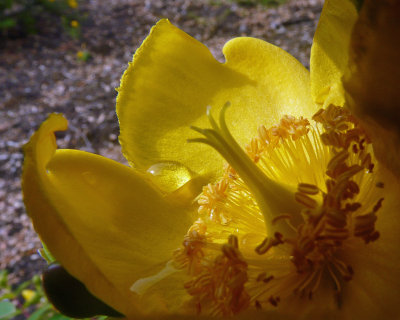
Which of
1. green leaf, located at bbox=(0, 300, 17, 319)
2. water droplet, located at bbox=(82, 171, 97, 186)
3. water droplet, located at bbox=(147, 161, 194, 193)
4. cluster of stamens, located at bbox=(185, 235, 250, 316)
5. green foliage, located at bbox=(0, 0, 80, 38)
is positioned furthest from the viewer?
green foliage, located at bbox=(0, 0, 80, 38)

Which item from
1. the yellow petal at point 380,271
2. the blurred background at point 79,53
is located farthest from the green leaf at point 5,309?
the blurred background at point 79,53

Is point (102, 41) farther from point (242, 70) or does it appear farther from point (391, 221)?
point (391, 221)

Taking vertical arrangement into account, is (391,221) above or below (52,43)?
above

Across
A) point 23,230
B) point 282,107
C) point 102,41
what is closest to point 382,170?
point 282,107

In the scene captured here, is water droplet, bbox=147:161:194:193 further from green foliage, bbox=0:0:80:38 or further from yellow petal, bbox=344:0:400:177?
green foliage, bbox=0:0:80:38

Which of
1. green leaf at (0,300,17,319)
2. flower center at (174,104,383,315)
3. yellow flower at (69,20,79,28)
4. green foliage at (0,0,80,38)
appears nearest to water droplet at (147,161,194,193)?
flower center at (174,104,383,315)

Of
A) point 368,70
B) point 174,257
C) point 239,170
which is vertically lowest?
point 174,257

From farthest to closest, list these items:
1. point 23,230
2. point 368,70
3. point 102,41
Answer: point 102,41 → point 23,230 → point 368,70

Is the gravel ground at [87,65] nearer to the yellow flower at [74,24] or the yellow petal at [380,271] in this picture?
the yellow flower at [74,24]

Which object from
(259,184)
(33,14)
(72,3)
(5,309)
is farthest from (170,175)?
(33,14)
